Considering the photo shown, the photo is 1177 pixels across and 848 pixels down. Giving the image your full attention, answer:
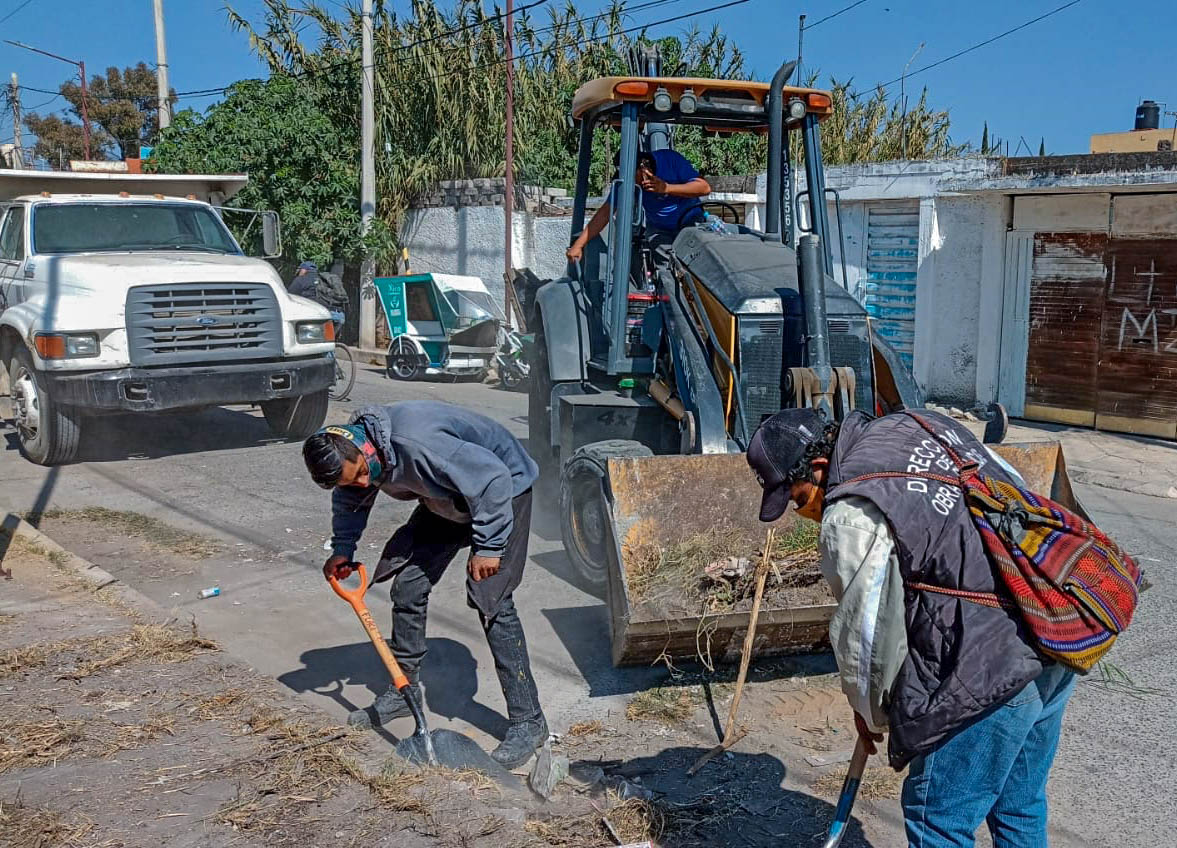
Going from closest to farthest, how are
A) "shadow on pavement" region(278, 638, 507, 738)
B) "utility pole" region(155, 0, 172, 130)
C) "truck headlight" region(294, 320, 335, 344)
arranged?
"shadow on pavement" region(278, 638, 507, 738) < "truck headlight" region(294, 320, 335, 344) < "utility pole" region(155, 0, 172, 130)

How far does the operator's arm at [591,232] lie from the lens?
7.23 metres

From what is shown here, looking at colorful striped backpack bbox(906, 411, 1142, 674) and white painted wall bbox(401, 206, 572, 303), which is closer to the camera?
colorful striped backpack bbox(906, 411, 1142, 674)

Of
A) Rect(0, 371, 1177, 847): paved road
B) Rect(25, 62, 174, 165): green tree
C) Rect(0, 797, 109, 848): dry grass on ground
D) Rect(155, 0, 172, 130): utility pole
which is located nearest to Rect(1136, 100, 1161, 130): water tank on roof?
Rect(0, 371, 1177, 847): paved road

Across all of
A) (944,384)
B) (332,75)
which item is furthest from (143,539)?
(332,75)

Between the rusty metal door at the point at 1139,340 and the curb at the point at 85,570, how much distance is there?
9.77 metres

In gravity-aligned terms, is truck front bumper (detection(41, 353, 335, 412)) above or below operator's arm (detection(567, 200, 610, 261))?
below

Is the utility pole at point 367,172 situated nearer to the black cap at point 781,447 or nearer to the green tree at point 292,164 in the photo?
the green tree at point 292,164

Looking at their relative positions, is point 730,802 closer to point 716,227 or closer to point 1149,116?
point 716,227

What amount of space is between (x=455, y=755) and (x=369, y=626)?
1.97 ft

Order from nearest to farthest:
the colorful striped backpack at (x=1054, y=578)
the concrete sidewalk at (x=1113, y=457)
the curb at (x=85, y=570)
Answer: the colorful striped backpack at (x=1054, y=578)
the curb at (x=85, y=570)
the concrete sidewalk at (x=1113, y=457)

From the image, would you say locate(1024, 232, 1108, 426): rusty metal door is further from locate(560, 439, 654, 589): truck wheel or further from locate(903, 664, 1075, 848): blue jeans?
locate(903, 664, 1075, 848): blue jeans

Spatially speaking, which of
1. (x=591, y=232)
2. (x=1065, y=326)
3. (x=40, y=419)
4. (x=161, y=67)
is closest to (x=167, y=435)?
(x=40, y=419)

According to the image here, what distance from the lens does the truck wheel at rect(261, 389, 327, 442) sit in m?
10.2

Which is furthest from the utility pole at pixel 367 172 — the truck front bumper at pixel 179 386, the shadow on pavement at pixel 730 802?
the shadow on pavement at pixel 730 802
